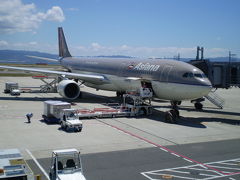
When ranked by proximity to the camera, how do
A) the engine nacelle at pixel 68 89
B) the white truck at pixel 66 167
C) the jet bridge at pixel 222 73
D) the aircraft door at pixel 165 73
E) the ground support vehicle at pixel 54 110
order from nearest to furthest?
the white truck at pixel 66 167, the ground support vehicle at pixel 54 110, the aircraft door at pixel 165 73, the jet bridge at pixel 222 73, the engine nacelle at pixel 68 89

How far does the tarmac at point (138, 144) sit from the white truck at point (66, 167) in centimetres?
111

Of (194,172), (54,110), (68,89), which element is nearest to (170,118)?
(54,110)

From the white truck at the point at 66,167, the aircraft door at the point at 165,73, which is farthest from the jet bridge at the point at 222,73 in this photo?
the white truck at the point at 66,167

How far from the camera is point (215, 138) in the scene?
58.1 feet

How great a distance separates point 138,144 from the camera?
51.6ft

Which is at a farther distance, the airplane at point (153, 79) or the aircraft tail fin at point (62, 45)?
the aircraft tail fin at point (62, 45)

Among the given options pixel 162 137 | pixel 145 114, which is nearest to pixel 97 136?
pixel 162 137

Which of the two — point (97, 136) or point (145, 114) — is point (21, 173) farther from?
point (145, 114)

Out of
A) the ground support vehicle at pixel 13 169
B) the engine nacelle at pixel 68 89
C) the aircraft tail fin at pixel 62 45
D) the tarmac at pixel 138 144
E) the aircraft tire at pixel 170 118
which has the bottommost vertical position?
the tarmac at pixel 138 144

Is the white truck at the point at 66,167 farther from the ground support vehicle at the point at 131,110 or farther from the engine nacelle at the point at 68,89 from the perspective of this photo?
the engine nacelle at the point at 68,89

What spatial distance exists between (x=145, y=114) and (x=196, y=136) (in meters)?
6.88

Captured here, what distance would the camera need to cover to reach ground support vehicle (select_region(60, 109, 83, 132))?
17.9m

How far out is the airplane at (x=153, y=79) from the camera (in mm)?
21734

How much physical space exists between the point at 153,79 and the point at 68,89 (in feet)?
30.9
